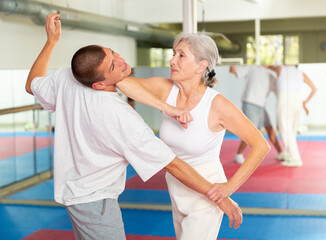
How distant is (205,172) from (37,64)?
3.32 ft

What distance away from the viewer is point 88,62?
7.01ft

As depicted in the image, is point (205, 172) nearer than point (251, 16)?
Yes

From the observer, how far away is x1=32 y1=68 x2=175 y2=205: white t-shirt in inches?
85.6

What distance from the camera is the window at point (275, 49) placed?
20.5ft

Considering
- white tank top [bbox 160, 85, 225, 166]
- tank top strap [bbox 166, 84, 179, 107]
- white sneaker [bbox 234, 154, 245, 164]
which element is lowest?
white sneaker [bbox 234, 154, 245, 164]

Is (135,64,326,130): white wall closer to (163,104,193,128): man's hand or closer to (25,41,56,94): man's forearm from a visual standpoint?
(25,41,56,94): man's forearm

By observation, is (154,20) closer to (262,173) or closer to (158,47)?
(158,47)

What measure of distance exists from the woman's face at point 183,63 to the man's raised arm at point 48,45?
1.94 feet

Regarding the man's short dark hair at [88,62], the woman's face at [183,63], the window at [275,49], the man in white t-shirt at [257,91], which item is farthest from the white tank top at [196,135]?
the window at [275,49]

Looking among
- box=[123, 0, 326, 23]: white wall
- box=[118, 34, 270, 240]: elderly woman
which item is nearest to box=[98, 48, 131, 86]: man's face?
box=[118, 34, 270, 240]: elderly woman

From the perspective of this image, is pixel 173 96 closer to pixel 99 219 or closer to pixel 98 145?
pixel 98 145

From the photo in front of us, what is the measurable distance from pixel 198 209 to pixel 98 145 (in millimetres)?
674

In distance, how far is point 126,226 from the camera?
4902 mm

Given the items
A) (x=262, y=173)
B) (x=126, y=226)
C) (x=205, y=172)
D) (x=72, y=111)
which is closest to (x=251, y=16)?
(x=262, y=173)
